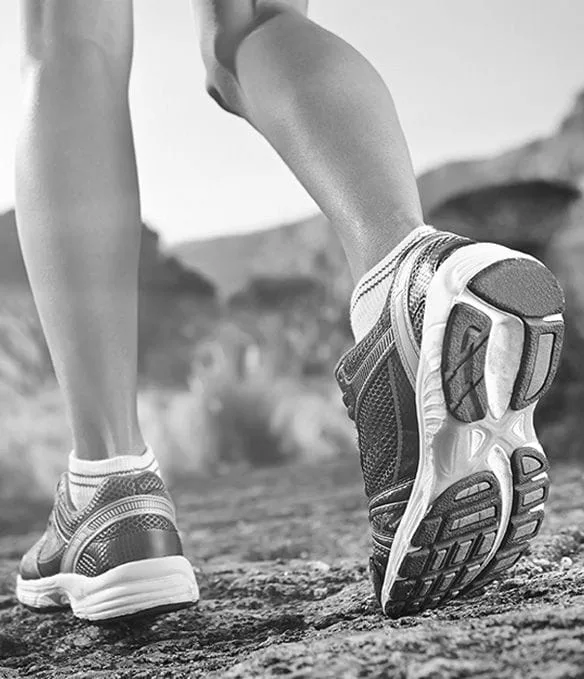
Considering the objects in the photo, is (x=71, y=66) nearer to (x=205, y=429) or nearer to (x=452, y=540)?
(x=452, y=540)

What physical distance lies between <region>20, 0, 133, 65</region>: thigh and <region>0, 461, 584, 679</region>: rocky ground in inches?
21.7

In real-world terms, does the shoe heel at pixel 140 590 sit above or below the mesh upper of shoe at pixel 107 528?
below

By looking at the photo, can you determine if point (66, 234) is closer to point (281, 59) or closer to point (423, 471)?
point (281, 59)

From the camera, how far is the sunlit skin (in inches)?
32.9

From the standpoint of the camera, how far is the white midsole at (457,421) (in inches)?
27.1

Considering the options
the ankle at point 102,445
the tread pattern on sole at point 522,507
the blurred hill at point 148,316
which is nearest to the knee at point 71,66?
the ankle at point 102,445

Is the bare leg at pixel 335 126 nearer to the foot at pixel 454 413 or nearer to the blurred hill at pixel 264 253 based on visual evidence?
the foot at pixel 454 413

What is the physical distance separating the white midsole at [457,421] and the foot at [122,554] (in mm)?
235

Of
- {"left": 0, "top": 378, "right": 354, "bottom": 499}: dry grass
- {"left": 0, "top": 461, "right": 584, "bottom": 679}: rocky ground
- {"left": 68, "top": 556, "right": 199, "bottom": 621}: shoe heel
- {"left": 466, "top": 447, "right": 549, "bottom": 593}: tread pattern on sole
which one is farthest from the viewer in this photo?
{"left": 0, "top": 378, "right": 354, "bottom": 499}: dry grass

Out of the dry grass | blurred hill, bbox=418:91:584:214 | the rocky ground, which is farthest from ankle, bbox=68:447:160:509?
blurred hill, bbox=418:91:584:214

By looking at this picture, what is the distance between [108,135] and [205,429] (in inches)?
103

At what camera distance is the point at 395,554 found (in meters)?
0.74

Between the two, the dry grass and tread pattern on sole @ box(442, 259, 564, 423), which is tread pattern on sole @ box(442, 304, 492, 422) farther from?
the dry grass

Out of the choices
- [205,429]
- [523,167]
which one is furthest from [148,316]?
[523,167]
